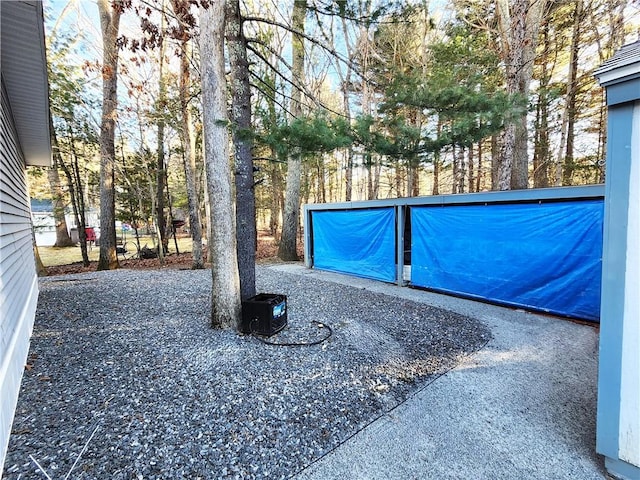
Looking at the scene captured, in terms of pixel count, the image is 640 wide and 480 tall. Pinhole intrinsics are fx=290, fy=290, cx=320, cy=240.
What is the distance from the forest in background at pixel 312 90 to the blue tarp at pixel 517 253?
47.7 inches

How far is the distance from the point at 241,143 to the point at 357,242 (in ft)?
13.5

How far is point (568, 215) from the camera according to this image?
3.97m

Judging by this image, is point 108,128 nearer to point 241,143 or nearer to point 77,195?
point 77,195

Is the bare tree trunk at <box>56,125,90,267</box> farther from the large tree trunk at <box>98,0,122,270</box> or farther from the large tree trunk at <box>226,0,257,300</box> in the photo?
the large tree trunk at <box>226,0,257,300</box>

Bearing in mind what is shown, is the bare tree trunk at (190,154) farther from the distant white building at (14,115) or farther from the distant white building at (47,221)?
the distant white building at (14,115)

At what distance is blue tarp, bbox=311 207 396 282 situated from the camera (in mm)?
6281

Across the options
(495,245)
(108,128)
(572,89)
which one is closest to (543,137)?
(572,89)

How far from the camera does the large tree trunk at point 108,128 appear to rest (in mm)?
7234

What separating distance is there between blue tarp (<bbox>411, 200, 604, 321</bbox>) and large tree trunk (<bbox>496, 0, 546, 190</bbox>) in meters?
1.82

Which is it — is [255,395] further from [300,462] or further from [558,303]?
[558,303]

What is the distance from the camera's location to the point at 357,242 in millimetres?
6973

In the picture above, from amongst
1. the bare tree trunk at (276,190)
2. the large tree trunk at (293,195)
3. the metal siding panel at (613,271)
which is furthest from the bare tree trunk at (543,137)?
the bare tree trunk at (276,190)

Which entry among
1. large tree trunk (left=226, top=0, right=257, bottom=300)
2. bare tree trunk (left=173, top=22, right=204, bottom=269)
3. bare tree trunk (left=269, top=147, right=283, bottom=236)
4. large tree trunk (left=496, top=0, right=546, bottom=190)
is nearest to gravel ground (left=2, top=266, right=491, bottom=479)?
large tree trunk (left=226, top=0, right=257, bottom=300)

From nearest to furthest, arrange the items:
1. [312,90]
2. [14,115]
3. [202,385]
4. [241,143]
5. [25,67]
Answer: [202,385]
[25,67]
[241,143]
[14,115]
[312,90]
